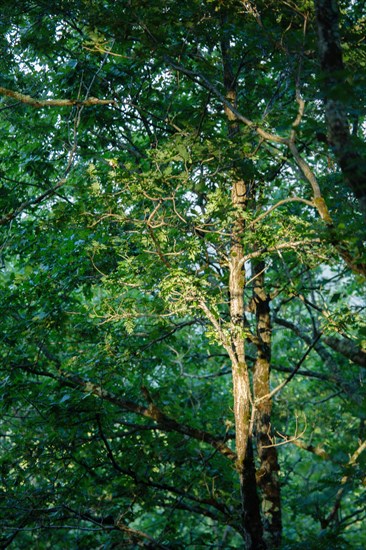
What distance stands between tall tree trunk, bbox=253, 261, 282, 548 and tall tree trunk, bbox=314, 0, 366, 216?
10.4 feet

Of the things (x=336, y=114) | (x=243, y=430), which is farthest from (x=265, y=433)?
(x=336, y=114)

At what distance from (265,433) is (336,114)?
5396 millimetres

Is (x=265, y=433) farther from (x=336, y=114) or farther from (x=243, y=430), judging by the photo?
(x=336, y=114)

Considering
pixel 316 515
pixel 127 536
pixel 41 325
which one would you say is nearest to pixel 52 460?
pixel 127 536

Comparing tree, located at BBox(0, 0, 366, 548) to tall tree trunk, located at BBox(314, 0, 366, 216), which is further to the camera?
tree, located at BBox(0, 0, 366, 548)

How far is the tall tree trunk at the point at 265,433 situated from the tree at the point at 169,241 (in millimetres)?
28

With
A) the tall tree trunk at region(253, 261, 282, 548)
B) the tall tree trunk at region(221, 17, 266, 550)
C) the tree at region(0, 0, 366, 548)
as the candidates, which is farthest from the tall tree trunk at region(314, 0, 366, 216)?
the tall tree trunk at region(253, 261, 282, 548)

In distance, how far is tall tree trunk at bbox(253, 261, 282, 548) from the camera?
28.8 feet

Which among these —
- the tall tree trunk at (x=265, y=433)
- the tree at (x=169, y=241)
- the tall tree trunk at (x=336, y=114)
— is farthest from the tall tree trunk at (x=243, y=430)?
the tall tree trunk at (x=336, y=114)

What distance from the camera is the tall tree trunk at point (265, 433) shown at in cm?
878

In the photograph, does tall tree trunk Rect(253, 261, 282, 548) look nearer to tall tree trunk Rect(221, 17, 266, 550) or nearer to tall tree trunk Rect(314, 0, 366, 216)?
tall tree trunk Rect(221, 17, 266, 550)

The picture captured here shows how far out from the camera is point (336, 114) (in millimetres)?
5156

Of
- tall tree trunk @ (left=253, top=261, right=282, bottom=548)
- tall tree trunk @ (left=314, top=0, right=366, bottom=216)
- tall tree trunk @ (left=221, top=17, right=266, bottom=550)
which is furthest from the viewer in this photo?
tall tree trunk @ (left=253, top=261, right=282, bottom=548)

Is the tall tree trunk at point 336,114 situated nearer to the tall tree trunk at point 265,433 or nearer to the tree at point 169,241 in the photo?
the tree at point 169,241
